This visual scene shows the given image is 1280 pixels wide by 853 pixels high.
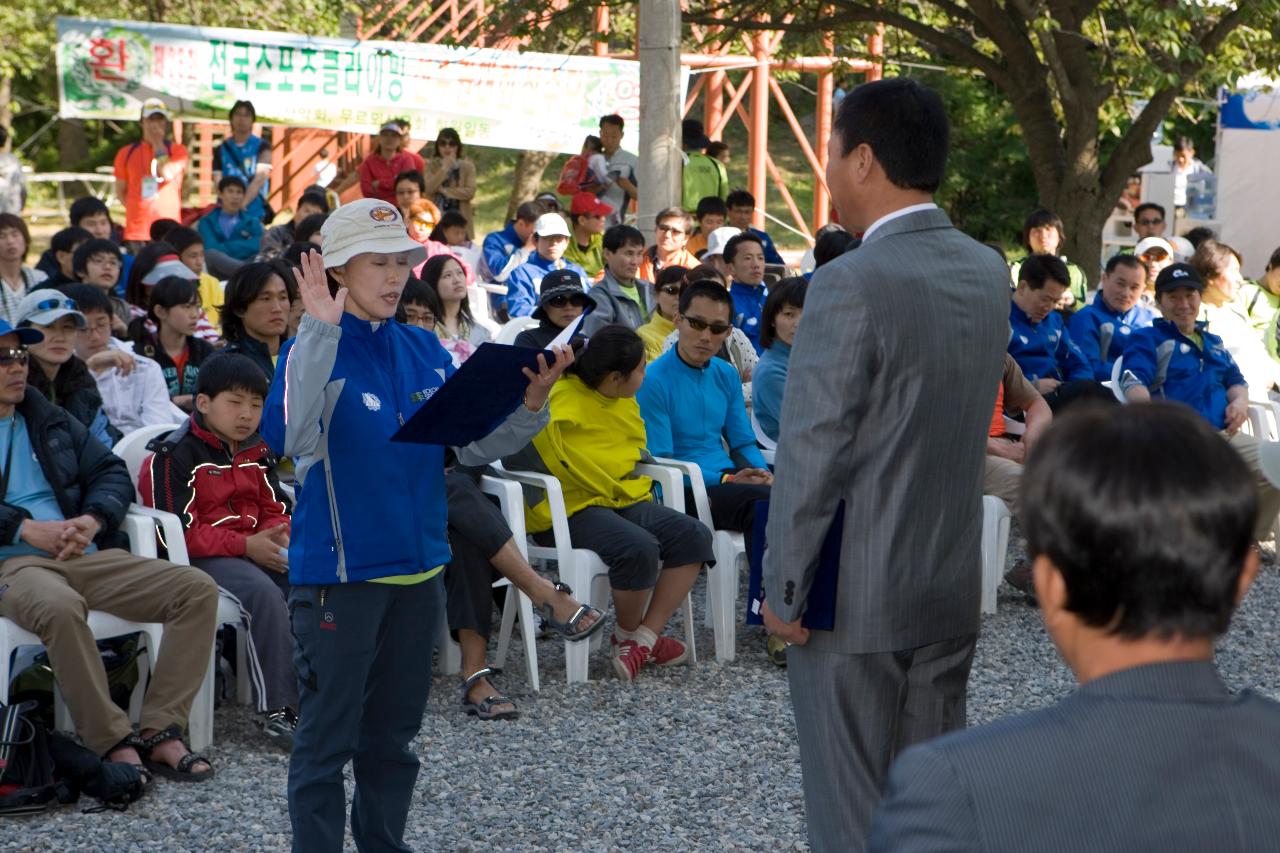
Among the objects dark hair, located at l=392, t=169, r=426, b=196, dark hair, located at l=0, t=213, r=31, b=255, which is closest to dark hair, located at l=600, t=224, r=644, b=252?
dark hair, located at l=0, t=213, r=31, b=255

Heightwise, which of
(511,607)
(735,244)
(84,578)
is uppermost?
(735,244)

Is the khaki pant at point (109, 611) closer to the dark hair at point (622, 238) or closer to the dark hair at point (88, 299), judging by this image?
the dark hair at point (88, 299)

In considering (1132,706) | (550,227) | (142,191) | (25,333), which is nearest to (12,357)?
(25,333)

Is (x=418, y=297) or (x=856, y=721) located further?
(x=418, y=297)

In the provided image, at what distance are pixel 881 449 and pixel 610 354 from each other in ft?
10.4

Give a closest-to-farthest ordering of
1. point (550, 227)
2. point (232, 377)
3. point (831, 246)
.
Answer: point (232, 377)
point (831, 246)
point (550, 227)

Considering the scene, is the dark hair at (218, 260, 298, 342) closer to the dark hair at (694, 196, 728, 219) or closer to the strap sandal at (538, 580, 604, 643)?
the strap sandal at (538, 580, 604, 643)

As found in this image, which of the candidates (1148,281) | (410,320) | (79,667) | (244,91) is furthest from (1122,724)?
(244,91)

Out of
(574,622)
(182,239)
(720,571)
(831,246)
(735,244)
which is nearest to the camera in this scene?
(574,622)

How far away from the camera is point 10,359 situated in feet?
15.3

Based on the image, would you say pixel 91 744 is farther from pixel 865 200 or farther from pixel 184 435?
pixel 865 200

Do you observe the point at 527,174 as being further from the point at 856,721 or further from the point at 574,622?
the point at 856,721

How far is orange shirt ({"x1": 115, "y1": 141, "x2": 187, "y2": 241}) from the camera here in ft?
39.0

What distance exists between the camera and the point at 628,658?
5.65 metres
